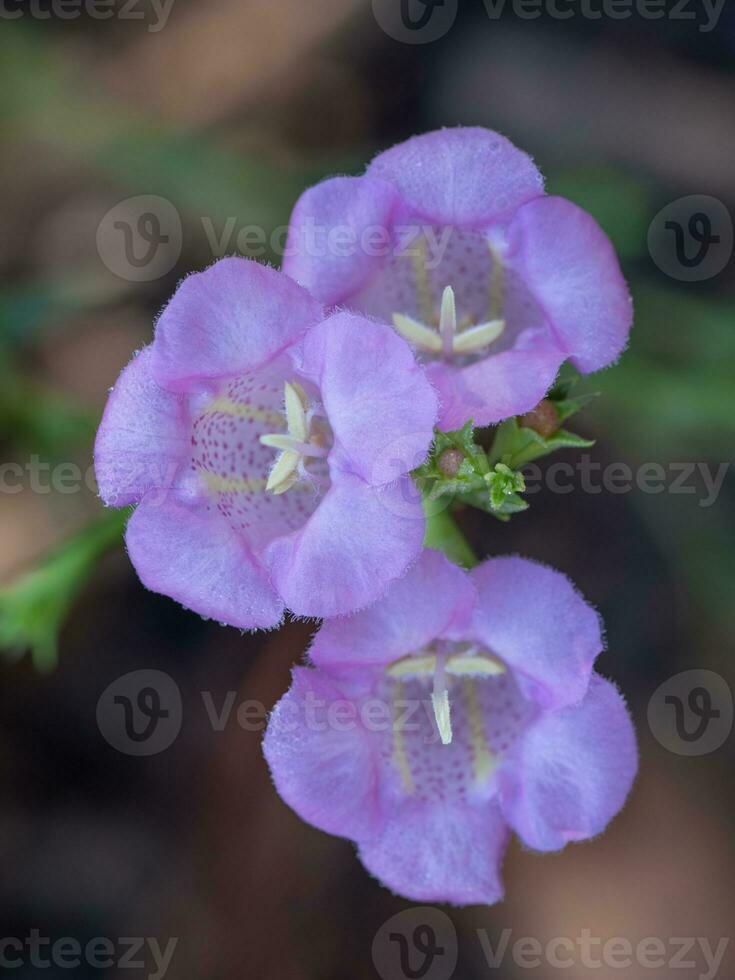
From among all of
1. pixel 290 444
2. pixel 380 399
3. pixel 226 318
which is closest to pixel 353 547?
pixel 380 399

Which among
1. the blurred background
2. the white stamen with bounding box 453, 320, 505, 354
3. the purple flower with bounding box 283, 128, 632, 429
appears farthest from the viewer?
the blurred background

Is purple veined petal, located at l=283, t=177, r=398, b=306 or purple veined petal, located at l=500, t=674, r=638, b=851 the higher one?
purple veined petal, located at l=283, t=177, r=398, b=306

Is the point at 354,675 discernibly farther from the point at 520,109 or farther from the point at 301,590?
the point at 520,109

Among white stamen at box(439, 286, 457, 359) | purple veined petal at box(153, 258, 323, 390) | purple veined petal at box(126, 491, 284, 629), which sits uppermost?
purple veined petal at box(153, 258, 323, 390)

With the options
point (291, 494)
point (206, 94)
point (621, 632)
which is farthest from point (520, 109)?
point (291, 494)

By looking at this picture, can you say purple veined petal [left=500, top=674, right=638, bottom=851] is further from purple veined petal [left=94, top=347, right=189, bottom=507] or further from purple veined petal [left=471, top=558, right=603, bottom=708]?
purple veined petal [left=94, top=347, right=189, bottom=507]

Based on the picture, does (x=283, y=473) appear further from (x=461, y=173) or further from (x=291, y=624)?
(x=291, y=624)

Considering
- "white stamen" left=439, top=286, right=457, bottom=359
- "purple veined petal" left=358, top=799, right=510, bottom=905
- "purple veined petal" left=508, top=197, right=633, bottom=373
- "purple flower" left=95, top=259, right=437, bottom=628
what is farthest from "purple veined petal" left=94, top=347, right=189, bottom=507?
"purple veined petal" left=358, top=799, right=510, bottom=905
